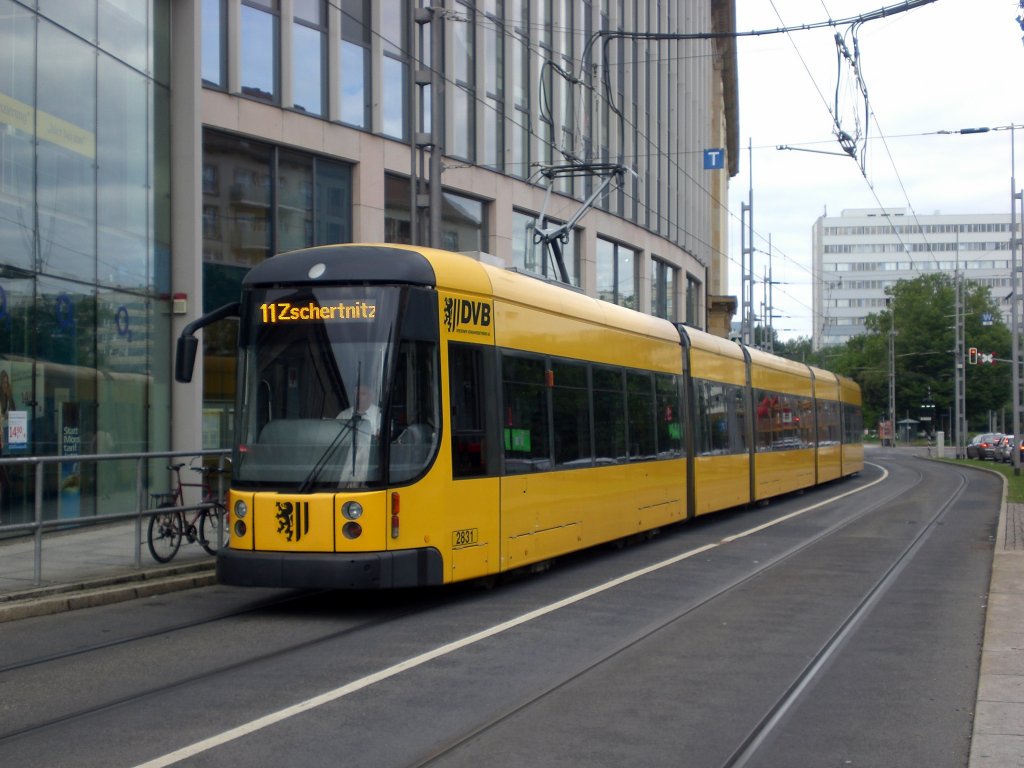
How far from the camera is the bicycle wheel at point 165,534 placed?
13.2 metres

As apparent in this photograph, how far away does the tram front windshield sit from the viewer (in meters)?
10.2

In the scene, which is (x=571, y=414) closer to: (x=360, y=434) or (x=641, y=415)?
(x=641, y=415)

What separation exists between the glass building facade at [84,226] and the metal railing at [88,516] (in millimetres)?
3801

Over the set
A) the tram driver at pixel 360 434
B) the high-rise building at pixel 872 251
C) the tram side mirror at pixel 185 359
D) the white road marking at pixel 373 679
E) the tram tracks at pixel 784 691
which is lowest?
the tram tracks at pixel 784 691

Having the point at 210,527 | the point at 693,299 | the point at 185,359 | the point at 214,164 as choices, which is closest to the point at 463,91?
the point at 214,164

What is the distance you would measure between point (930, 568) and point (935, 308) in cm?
9419

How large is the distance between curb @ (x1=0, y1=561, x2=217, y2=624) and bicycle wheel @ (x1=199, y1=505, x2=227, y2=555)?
623mm

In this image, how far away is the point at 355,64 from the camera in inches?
955

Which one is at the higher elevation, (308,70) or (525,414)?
(308,70)

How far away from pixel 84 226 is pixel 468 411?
927 cm

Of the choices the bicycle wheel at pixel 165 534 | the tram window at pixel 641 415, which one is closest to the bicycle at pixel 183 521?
the bicycle wheel at pixel 165 534

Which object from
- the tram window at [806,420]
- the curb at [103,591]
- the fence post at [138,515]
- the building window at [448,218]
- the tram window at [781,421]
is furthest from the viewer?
the tram window at [806,420]

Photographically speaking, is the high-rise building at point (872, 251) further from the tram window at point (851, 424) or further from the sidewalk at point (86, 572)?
the sidewalk at point (86, 572)

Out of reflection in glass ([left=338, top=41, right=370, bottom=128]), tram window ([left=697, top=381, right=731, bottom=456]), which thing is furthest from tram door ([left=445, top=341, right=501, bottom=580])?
reflection in glass ([left=338, top=41, right=370, bottom=128])
